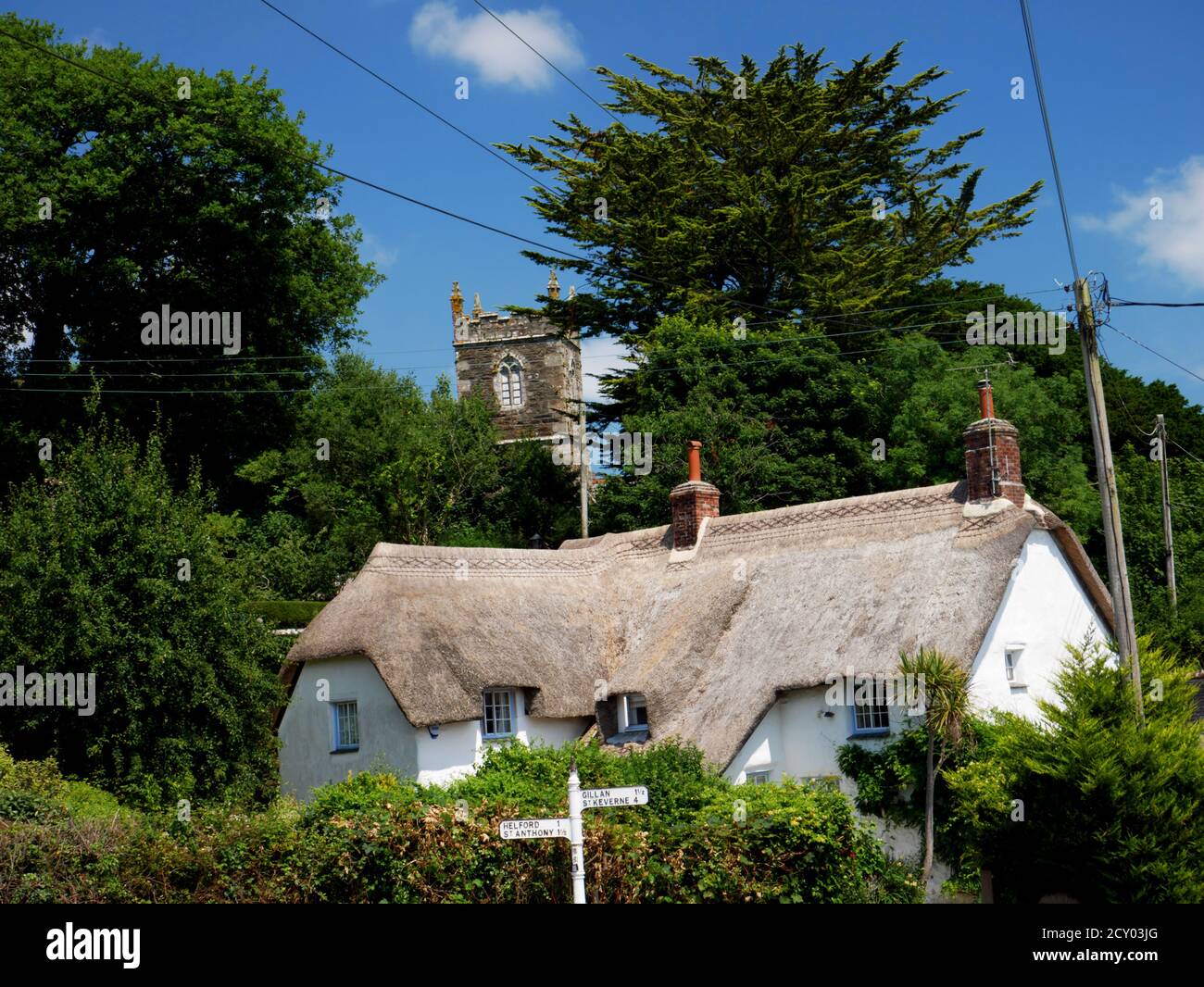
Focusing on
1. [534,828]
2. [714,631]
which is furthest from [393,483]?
[534,828]

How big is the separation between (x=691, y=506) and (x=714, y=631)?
15.2 ft

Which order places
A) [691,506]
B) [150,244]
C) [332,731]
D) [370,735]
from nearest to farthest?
[370,735]
[332,731]
[691,506]
[150,244]

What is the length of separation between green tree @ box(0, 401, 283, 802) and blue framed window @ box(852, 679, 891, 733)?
10.3 m

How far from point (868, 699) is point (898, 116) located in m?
26.6

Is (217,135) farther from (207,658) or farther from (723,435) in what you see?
(207,658)

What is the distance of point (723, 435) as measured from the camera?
127ft

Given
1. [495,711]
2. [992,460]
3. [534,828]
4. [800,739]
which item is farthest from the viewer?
[495,711]

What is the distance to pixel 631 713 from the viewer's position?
28.2 metres

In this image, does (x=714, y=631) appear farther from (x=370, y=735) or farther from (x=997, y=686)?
(x=370, y=735)

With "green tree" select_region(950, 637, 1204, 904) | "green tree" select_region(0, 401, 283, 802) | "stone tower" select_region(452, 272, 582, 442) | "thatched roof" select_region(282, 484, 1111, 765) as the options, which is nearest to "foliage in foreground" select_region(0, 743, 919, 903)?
"green tree" select_region(950, 637, 1204, 904)

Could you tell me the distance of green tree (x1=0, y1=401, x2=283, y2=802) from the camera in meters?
23.2

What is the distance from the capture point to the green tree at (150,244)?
39.0 meters

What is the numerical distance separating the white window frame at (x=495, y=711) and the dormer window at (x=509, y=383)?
141 feet
